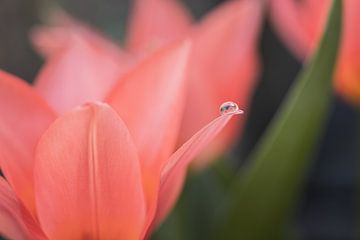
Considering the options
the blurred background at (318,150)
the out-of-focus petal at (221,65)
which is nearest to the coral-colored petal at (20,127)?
the out-of-focus petal at (221,65)

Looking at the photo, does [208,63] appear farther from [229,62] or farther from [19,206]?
[19,206]

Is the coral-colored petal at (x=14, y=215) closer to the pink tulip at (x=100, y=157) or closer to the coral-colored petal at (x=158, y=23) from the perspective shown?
the pink tulip at (x=100, y=157)

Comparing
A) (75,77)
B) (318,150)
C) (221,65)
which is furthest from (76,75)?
(318,150)

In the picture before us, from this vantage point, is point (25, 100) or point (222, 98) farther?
point (222, 98)

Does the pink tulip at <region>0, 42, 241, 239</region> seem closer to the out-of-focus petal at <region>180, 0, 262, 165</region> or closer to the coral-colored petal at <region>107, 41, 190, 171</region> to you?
the coral-colored petal at <region>107, 41, 190, 171</region>

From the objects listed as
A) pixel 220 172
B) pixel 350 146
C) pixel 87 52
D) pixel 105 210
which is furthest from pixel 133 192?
pixel 350 146

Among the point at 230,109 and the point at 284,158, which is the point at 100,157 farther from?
the point at 284,158
